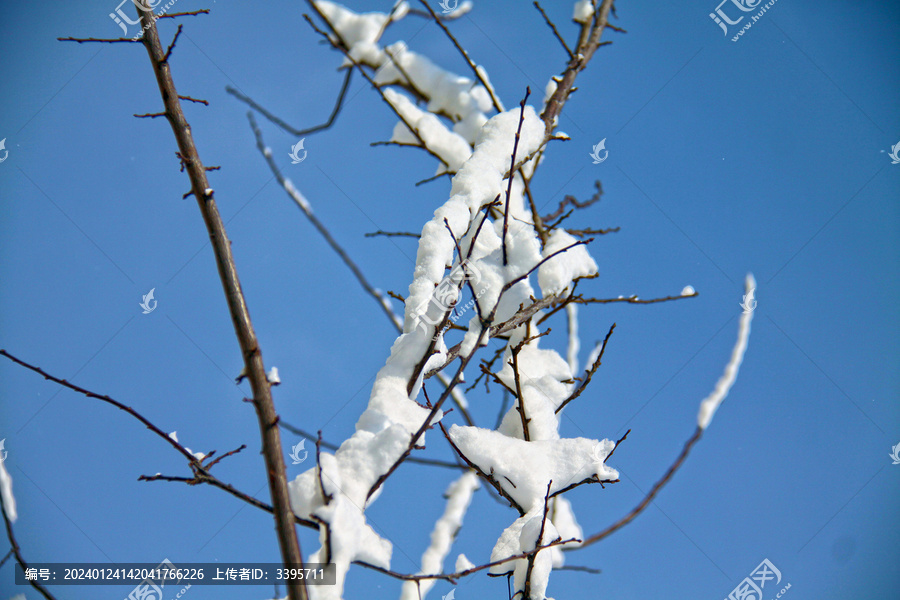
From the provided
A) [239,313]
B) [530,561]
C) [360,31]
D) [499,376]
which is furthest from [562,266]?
[360,31]

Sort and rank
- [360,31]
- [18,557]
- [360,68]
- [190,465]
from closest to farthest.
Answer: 1. [190,465]
2. [18,557]
3. [360,68]
4. [360,31]

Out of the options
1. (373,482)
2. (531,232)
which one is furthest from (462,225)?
(373,482)

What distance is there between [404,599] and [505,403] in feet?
4.46

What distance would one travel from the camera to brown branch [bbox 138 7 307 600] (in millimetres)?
1147

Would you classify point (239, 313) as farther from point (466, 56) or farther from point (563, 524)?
point (563, 524)

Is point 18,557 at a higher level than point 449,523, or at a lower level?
lower

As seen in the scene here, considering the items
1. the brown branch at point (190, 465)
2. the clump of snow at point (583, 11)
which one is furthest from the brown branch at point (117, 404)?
the clump of snow at point (583, 11)

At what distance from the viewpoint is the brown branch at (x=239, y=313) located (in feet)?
3.76

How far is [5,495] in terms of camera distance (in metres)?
1.74

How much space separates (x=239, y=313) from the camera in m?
1.33

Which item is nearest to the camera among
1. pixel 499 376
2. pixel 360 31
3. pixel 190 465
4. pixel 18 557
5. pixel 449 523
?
pixel 190 465

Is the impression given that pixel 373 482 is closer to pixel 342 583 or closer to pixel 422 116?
pixel 342 583

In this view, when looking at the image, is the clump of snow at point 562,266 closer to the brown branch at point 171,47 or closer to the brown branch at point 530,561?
the brown branch at point 530,561

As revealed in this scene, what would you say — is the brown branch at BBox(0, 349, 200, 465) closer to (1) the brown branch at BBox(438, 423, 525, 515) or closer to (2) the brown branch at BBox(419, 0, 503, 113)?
(1) the brown branch at BBox(438, 423, 525, 515)
